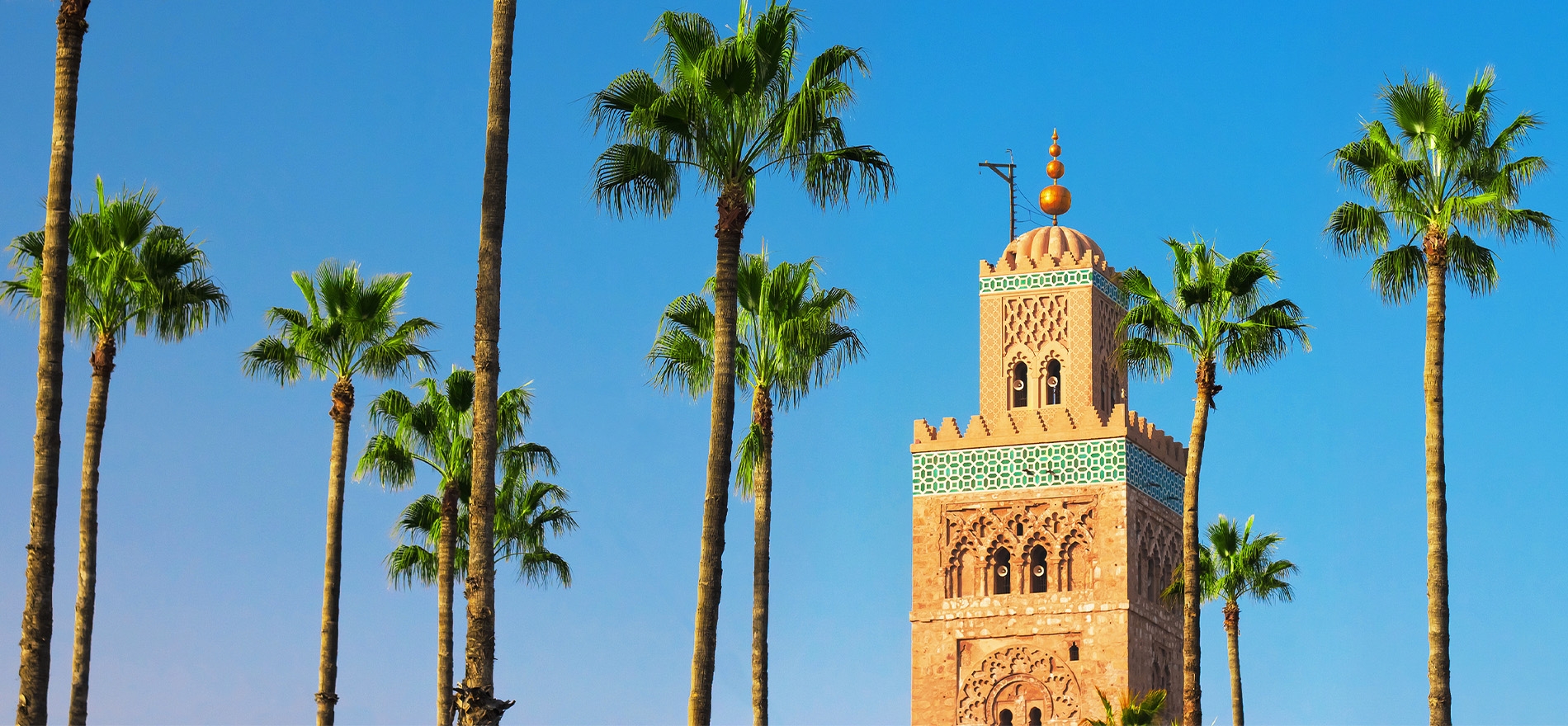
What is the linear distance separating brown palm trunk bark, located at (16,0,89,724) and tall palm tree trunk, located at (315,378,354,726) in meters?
9.97

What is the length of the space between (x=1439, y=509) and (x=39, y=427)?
17.6 metres

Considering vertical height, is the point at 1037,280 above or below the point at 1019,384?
above

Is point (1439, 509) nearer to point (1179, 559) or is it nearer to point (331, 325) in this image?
point (331, 325)

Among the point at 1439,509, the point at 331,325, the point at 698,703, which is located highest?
the point at 331,325

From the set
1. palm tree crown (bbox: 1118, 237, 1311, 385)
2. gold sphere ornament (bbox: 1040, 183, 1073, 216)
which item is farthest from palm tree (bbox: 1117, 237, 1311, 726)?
gold sphere ornament (bbox: 1040, 183, 1073, 216)

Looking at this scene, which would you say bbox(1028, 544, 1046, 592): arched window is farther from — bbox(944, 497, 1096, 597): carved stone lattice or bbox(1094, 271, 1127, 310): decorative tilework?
bbox(1094, 271, 1127, 310): decorative tilework

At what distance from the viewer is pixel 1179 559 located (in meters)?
56.2

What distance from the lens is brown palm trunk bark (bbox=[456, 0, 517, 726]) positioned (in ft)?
78.1

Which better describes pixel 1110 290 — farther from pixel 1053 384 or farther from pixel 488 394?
pixel 488 394

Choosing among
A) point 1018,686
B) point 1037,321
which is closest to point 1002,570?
point 1018,686

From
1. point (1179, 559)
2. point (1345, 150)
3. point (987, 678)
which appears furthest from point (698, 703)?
point (1179, 559)

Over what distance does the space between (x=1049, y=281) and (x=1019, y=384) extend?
2.48 m

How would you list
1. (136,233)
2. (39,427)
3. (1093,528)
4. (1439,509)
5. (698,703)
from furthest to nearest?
(1093,528) < (136,233) < (1439,509) < (698,703) < (39,427)

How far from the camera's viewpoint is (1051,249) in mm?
56812
